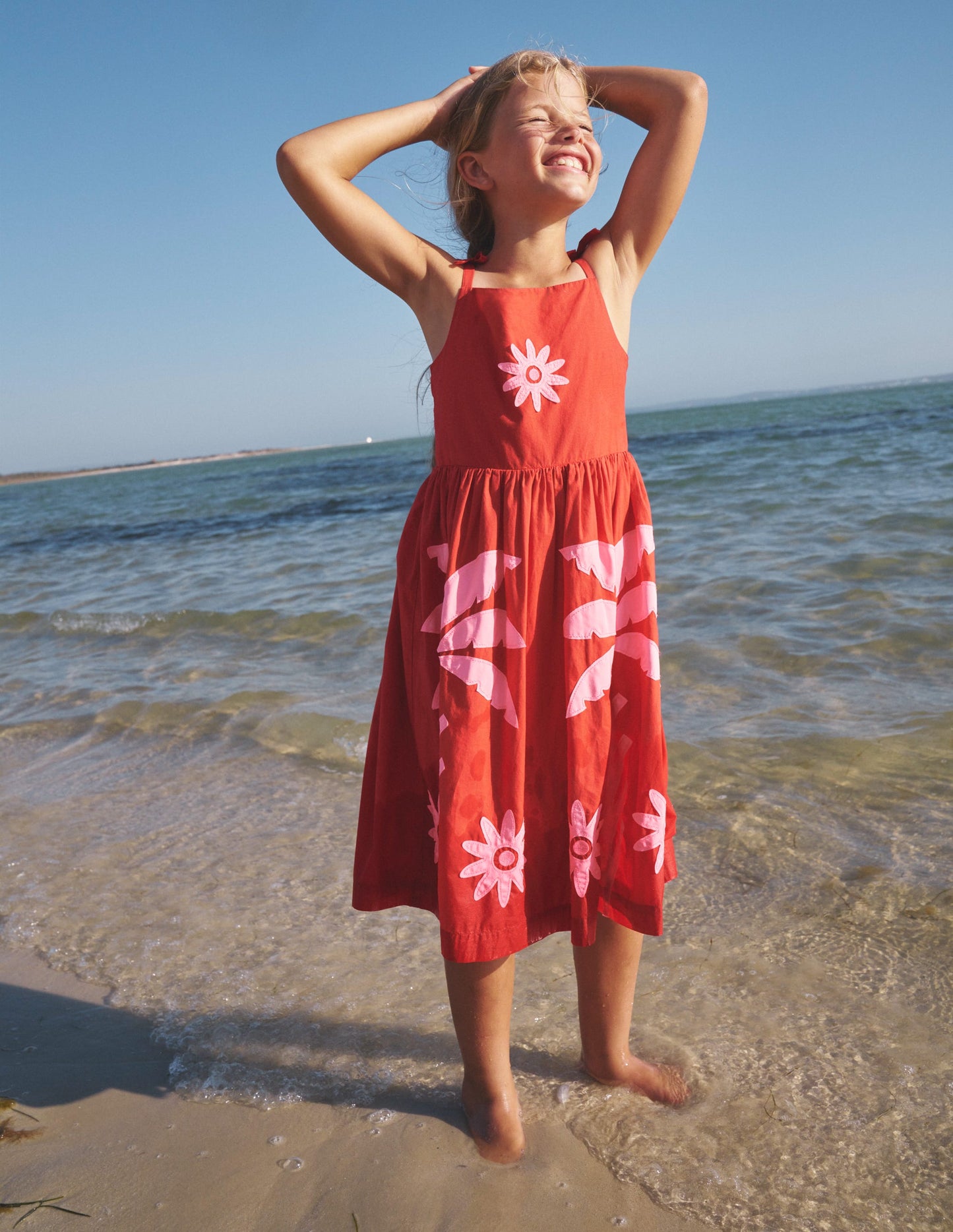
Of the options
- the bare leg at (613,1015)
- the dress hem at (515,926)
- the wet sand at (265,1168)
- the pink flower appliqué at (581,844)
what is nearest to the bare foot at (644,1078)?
the bare leg at (613,1015)

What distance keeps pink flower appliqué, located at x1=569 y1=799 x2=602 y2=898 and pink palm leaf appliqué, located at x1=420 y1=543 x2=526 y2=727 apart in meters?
0.20

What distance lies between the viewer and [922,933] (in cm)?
222

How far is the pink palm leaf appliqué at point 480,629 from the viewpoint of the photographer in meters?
1.56

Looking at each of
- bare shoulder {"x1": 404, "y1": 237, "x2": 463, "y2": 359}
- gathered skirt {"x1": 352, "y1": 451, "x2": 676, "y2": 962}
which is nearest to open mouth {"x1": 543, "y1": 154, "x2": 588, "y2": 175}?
bare shoulder {"x1": 404, "y1": 237, "x2": 463, "y2": 359}

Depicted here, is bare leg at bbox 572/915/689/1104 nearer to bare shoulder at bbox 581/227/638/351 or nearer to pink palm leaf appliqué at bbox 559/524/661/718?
pink palm leaf appliqué at bbox 559/524/661/718

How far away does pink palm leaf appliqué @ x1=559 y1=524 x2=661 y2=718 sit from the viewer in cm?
158

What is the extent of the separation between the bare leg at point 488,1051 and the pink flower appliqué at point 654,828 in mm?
314

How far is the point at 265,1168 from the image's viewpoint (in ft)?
5.36

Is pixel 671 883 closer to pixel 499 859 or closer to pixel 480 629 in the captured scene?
pixel 499 859

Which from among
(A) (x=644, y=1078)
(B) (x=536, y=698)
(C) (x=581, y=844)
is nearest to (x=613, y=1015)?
(A) (x=644, y=1078)

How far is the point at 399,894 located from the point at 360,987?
58cm

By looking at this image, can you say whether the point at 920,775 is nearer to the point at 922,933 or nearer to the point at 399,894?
the point at 922,933

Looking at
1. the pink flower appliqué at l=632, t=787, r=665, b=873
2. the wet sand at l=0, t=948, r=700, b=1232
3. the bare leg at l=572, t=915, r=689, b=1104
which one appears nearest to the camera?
the wet sand at l=0, t=948, r=700, b=1232

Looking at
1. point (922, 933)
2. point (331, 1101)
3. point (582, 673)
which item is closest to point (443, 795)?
point (582, 673)
